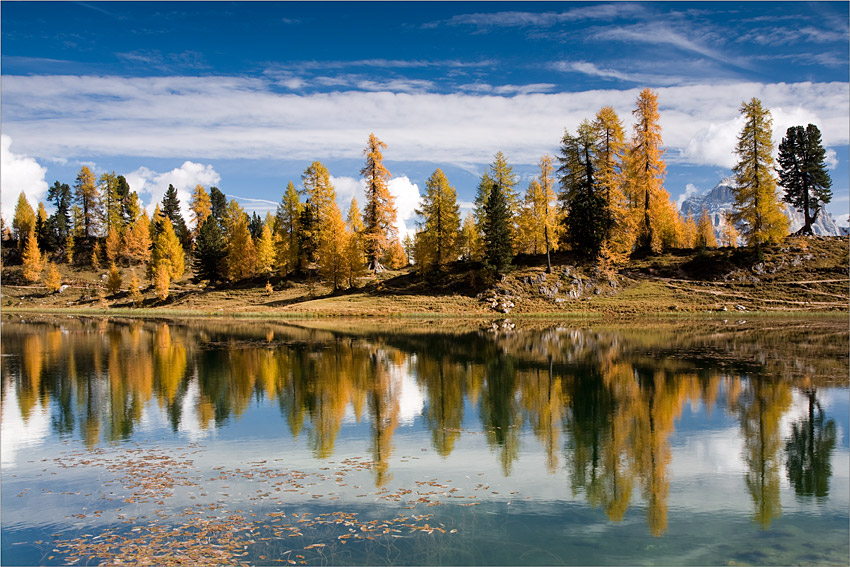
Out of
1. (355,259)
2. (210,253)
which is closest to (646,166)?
(355,259)

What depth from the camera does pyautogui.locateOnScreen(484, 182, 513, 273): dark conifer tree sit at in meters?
69.2

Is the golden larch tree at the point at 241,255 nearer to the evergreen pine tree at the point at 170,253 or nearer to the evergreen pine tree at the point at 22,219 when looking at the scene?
the evergreen pine tree at the point at 170,253

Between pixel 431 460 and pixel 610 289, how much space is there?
186 feet

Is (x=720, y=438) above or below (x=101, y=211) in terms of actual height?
below

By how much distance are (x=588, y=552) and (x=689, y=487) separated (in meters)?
4.74

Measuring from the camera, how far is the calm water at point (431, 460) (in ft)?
36.9

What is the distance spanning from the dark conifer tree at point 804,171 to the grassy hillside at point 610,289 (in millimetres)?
6051

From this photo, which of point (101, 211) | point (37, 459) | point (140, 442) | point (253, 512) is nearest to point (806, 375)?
point (253, 512)

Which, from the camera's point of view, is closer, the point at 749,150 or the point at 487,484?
the point at 487,484

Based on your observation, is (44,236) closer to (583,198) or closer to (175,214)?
(175,214)

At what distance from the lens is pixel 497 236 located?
69.2 metres

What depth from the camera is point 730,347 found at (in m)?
38.7

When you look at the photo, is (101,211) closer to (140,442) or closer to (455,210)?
(455,210)

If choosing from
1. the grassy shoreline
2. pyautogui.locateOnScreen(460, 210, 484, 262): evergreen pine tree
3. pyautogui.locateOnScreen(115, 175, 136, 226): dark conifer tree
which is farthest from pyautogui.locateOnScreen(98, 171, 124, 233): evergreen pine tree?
pyautogui.locateOnScreen(460, 210, 484, 262): evergreen pine tree
